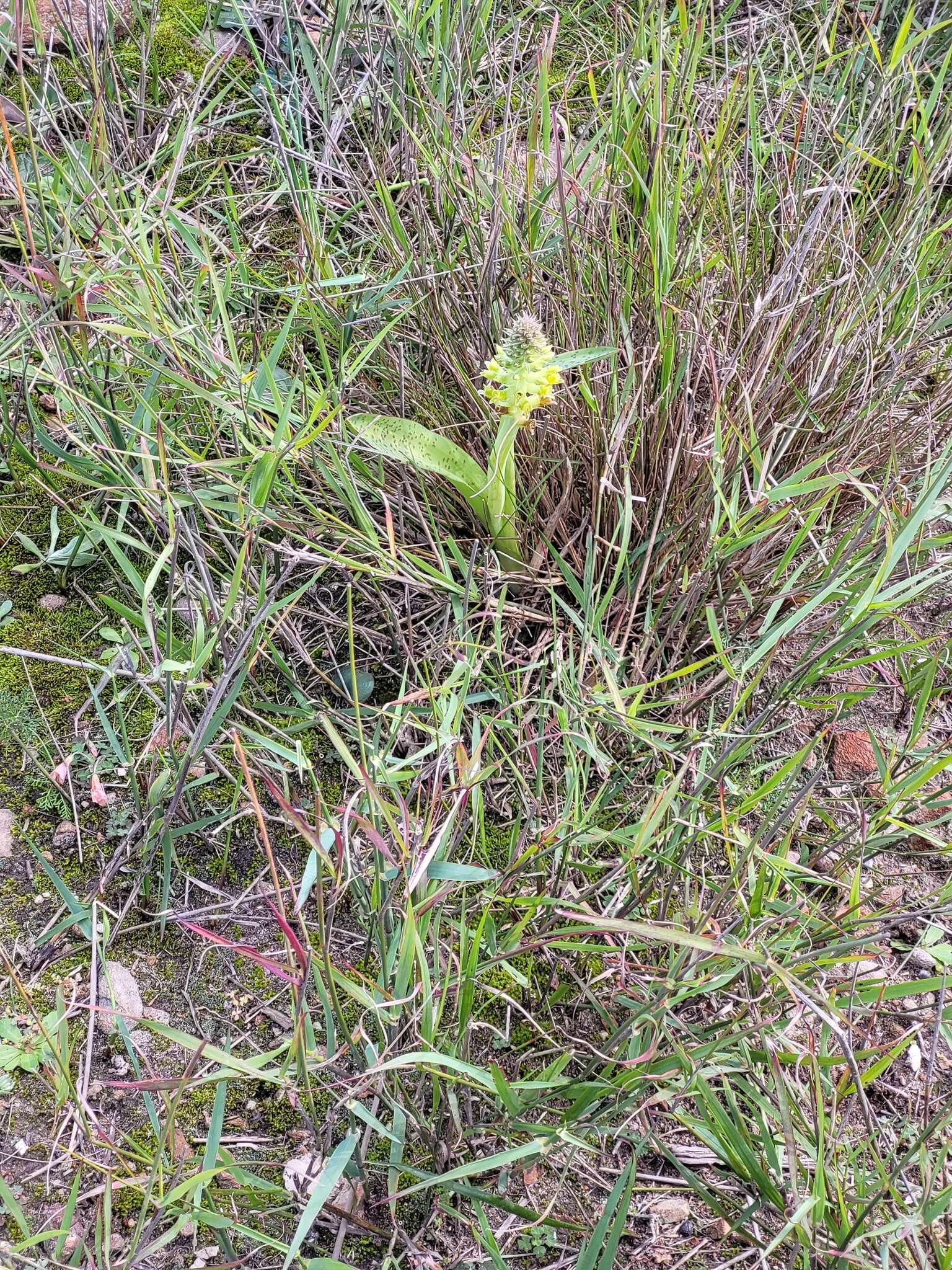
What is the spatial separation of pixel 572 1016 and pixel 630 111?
1.38 m

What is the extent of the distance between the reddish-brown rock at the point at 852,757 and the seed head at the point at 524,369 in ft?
2.14

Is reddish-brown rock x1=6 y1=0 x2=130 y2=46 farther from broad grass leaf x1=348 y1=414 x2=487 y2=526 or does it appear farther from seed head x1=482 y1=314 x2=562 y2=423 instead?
seed head x1=482 y1=314 x2=562 y2=423

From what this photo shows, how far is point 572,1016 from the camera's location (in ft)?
3.69

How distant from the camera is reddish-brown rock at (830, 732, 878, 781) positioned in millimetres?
1382

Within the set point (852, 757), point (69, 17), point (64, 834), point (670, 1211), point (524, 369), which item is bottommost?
point (670, 1211)

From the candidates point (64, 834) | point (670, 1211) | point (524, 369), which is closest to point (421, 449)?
point (524, 369)

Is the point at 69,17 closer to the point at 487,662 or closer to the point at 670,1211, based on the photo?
the point at 487,662

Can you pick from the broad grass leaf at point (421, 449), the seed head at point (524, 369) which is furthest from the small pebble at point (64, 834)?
the seed head at point (524, 369)

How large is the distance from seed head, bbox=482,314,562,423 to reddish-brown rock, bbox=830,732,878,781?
651 millimetres

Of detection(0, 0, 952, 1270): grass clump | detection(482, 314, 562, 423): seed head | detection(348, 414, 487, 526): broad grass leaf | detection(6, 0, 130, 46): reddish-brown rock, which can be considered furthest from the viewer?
detection(6, 0, 130, 46): reddish-brown rock

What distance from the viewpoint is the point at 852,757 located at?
1.40 meters

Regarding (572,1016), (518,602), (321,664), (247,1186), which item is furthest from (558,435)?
(247,1186)

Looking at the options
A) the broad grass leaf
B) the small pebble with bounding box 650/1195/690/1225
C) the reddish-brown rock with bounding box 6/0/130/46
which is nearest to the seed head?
the broad grass leaf

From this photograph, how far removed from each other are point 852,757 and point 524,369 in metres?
0.72
